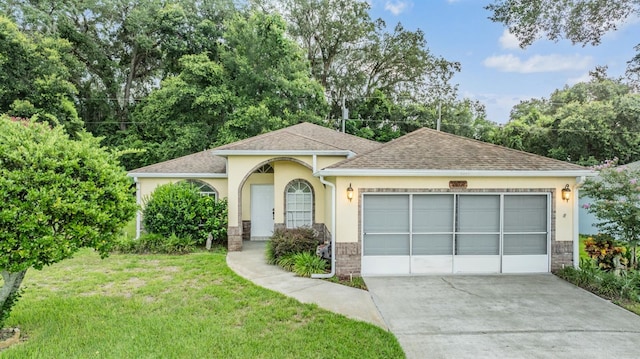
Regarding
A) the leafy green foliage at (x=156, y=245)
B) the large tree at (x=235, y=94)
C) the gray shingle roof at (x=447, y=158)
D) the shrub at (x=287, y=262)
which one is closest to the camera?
the gray shingle roof at (x=447, y=158)

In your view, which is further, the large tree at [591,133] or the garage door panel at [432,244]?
the large tree at [591,133]

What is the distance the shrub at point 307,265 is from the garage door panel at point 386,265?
104 centimetres

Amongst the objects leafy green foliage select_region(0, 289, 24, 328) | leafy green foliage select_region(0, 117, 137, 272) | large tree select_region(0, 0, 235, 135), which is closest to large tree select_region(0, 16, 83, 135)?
large tree select_region(0, 0, 235, 135)

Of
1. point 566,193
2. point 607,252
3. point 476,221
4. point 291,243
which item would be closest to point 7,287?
point 291,243

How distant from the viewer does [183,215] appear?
11.3 m

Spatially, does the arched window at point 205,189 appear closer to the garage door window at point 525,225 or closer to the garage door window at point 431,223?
the garage door window at point 431,223

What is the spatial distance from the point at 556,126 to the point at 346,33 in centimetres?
1754

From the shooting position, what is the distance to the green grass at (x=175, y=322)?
4695 mm

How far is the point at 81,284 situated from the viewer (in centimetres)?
766

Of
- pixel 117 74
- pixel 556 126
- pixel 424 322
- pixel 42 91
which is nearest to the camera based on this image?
pixel 424 322

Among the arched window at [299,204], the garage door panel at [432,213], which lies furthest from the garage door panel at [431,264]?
the arched window at [299,204]

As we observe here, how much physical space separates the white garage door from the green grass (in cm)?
287

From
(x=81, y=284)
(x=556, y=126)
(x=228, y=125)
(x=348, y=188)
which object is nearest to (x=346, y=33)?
(x=228, y=125)

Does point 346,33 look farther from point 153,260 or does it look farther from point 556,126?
point 153,260
